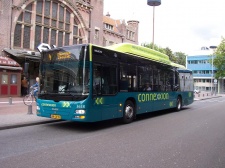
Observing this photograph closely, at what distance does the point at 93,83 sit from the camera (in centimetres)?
863

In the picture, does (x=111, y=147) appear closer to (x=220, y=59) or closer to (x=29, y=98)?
(x=29, y=98)

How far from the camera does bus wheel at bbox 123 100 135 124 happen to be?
10.6m

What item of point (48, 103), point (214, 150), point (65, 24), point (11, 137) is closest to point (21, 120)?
point (48, 103)

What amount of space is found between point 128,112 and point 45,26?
19480 mm

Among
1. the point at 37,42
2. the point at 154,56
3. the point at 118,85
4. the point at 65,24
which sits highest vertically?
the point at 65,24

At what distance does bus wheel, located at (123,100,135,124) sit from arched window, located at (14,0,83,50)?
1743 cm

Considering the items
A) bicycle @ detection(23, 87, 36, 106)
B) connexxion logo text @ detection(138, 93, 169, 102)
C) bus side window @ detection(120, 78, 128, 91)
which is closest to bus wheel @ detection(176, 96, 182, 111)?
connexxion logo text @ detection(138, 93, 169, 102)

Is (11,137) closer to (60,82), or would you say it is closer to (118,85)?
(60,82)

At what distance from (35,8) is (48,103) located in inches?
762

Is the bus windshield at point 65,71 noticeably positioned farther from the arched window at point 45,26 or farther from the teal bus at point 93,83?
the arched window at point 45,26

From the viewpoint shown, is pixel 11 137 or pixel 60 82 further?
pixel 60 82

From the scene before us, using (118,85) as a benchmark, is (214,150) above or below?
below

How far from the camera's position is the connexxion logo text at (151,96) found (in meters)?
11.7

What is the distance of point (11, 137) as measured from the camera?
7676 mm
